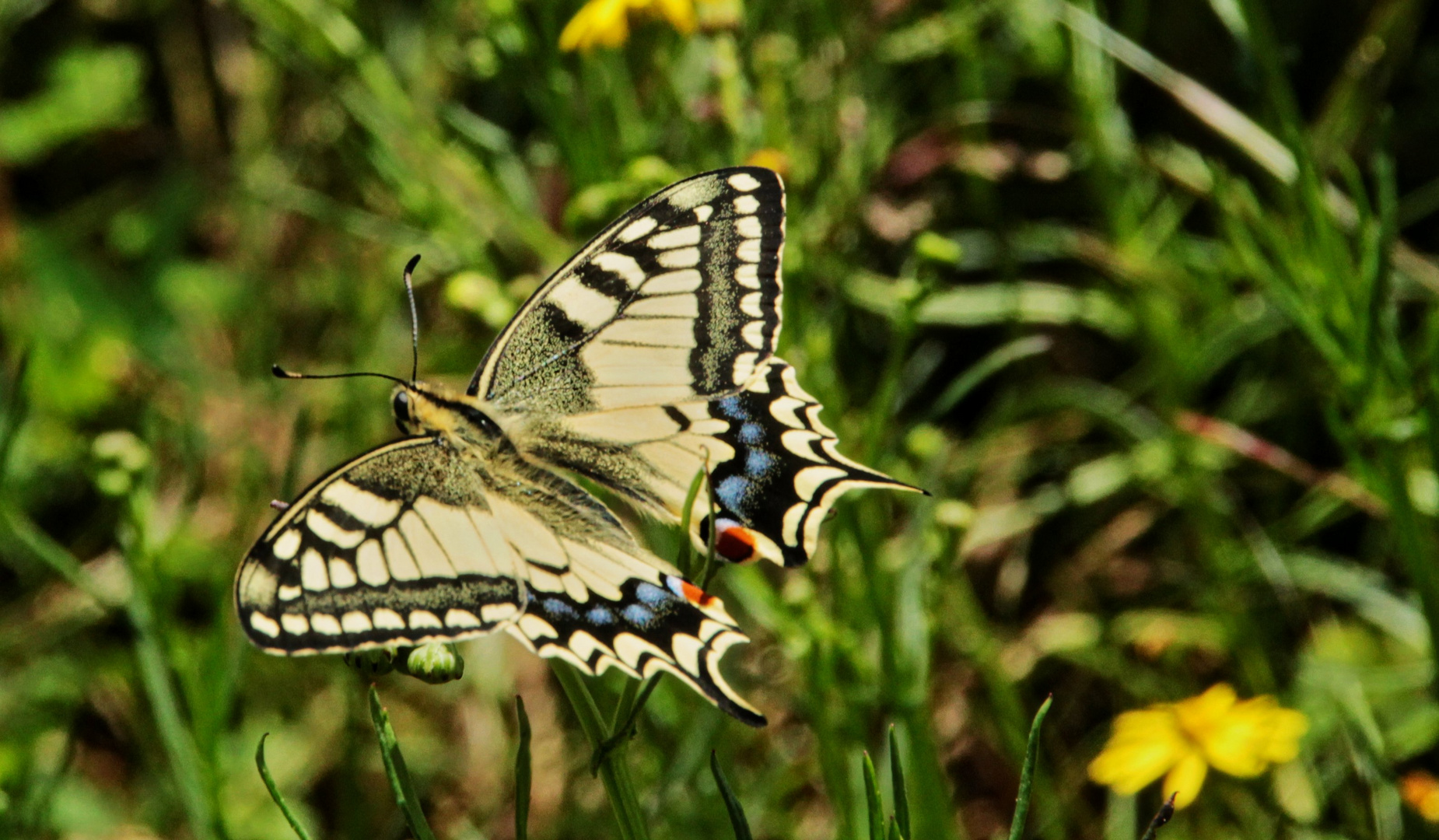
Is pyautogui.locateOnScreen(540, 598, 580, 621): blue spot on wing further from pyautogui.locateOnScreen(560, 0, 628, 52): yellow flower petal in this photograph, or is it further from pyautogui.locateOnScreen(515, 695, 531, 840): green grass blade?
pyautogui.locateOnScreen(560, 0, 628, 52): yellow flower petal

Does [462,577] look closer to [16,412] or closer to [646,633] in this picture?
[646,633]

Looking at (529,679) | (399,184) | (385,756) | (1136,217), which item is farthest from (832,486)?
(529,679)

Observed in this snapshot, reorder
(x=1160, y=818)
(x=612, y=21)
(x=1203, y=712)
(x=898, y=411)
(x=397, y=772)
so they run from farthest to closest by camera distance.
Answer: (x=898, y=411) < (x=612, y=21) < (x=1203, y=712) < (x=397, y=772) < (x=1160, y=818)

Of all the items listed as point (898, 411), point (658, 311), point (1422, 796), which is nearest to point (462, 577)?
point (658, 311)

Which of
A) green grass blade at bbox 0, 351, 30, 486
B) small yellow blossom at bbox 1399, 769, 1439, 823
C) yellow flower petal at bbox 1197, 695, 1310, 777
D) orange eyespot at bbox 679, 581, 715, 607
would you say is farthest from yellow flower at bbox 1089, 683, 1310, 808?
green grass blade at bbox 0, 351, 30, 486

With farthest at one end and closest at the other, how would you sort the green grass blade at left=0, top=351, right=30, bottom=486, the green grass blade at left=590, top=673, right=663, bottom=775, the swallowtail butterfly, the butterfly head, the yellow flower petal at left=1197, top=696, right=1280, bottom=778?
the yellow flower petal at left=1197, top=696, right=1280, bottom=778
the green grass blade at left=0, top=351, right=30, bottom=486
the butterfly head
the swallowtail butterfly
the green grass blade at left=590, top=673, right=663, bottom=775

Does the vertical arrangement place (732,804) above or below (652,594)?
below

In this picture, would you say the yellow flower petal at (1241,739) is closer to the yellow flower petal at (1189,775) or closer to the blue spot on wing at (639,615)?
the yellow flower petal at (1189,775)
